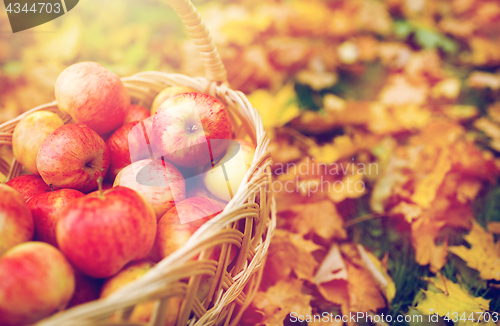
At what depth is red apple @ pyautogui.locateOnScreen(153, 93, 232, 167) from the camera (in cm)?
82

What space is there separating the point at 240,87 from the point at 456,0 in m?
1.93

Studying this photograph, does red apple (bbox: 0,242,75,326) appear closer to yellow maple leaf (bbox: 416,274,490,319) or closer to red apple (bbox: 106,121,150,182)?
red apple (bbox: 106,121,150,182)

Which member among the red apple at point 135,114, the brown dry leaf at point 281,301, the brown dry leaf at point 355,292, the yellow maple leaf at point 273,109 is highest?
the red apple at point 135,114

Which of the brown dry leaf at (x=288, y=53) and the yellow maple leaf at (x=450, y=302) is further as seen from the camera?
the brown dry leaf at (x=288, y=53)

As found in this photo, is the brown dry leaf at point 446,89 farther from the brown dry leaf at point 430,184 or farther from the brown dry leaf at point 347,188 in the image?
the brown dry leaf at point 347,188

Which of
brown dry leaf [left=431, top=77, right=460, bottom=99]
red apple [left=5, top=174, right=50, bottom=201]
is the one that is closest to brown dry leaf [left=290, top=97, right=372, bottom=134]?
brown dry leaf [left=431, top=77, right=460, bottom=99]

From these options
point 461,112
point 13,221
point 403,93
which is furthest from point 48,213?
point 461,112

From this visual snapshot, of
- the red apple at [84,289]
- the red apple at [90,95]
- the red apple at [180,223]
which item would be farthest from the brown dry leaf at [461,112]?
the red apple at [84,289]

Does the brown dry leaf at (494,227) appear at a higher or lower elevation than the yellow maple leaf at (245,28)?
lower

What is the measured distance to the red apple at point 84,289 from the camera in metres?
0.60

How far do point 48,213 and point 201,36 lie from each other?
629 mm

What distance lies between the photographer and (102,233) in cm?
57

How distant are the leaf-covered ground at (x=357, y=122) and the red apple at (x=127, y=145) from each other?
1.84 feet

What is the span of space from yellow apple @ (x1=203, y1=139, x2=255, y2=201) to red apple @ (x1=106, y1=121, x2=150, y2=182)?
22 cm
